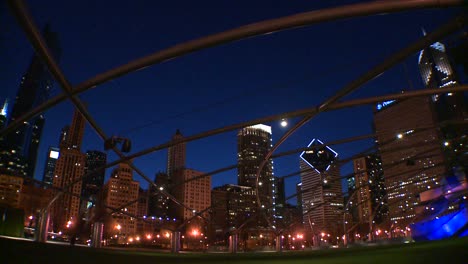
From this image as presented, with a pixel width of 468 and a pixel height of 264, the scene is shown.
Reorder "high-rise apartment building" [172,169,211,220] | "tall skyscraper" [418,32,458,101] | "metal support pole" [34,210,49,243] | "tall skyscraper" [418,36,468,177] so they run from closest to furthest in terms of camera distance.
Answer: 1. "tall skyscraper" [418,32,458,101]
2. "metal support pole" [34,210,49,243]
3. "tall skyscraper" [418,36,468,177]
4. "high-rise apartment building" [172,169,211,220]

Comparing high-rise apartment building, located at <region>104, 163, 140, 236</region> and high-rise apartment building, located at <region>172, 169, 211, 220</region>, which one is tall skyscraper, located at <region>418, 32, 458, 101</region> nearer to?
high-rise apartment building, located at <region>172, 169, 211, 220</region>

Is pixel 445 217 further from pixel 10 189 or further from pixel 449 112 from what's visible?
pixel 10 189

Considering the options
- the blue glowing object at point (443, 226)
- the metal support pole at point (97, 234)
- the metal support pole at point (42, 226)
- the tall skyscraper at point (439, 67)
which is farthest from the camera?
the blue glowing object at point (443, 226)

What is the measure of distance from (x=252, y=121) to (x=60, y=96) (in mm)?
9531

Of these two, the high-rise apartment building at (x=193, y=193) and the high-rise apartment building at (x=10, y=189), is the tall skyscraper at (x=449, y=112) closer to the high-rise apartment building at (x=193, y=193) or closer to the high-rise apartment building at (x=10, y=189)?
the high-rise apartment building at (x=10, y=189)

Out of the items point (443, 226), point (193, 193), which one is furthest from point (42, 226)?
point (193, 193)

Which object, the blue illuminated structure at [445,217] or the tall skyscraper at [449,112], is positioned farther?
the blue illuminated structure at [445,217]

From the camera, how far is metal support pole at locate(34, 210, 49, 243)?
23086 mm

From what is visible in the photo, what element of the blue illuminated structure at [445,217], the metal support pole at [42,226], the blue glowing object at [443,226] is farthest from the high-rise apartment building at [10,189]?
the blue glowing object at [443,226]

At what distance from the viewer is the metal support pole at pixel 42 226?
23.1 metres

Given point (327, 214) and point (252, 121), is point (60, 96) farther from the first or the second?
point (327, 214)

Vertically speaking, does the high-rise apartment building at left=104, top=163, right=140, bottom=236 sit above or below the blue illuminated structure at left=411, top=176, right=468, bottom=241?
above

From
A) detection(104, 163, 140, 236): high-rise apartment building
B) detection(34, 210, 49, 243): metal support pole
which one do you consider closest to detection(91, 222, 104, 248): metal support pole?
detection(34, 210, 49, 243): metal support pole

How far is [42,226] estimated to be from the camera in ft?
77.7
